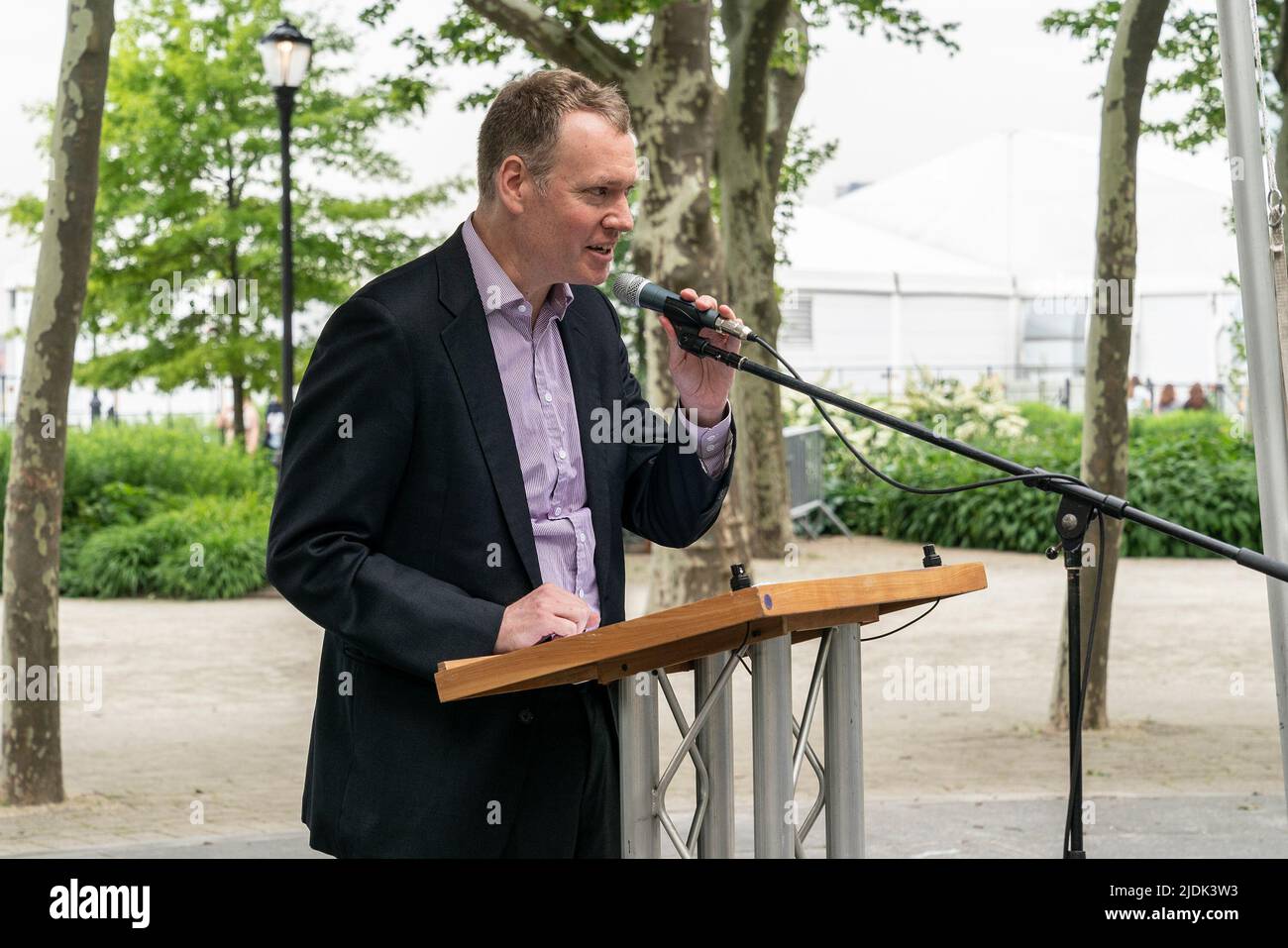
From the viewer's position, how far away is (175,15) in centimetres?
2369

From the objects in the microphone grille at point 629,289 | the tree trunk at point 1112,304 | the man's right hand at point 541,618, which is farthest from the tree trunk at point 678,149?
the man's right hand at point 541,618

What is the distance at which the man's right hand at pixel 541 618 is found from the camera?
2889mm

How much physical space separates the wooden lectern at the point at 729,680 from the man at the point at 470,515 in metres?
0.15

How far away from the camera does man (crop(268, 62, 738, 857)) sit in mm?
3039

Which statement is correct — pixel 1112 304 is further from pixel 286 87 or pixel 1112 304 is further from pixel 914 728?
pixel 286 87

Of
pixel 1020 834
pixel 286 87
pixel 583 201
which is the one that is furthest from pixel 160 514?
pixel 583 201

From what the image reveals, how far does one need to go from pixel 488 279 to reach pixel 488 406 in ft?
0.93

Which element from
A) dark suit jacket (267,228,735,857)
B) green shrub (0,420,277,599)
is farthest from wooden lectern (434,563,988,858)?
green shrub (0,420,277,599)

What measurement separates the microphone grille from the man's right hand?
31.6 inches

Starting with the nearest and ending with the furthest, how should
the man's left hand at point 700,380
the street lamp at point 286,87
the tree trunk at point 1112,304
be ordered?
the man's left hand at point 700,380
the tree trunk at point 1112,304
the street lamp at point 286,87

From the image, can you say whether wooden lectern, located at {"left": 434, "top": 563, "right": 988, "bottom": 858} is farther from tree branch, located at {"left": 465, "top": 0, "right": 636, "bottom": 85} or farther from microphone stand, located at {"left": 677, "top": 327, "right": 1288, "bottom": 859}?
tree branch, located at {"left": 465, "top": 0, "right": 636, "bottom": 85}

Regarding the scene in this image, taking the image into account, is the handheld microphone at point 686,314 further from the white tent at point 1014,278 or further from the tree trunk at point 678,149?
the white tent at point 1014,278
